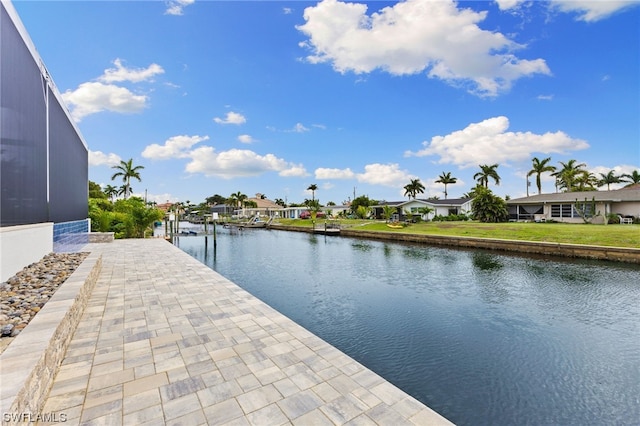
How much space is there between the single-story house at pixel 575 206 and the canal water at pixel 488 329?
15.2 meters

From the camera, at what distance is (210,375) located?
2988 mm

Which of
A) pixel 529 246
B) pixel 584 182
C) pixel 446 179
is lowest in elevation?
pixel 529 246

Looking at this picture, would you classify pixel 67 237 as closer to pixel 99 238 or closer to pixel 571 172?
pixel 99 238

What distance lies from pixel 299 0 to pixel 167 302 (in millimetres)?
15763

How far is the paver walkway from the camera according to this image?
238cm

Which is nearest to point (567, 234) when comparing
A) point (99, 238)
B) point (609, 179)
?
Answer: point (99, 238)

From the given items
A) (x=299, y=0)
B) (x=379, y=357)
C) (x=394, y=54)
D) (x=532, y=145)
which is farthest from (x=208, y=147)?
(x=532, y=145)

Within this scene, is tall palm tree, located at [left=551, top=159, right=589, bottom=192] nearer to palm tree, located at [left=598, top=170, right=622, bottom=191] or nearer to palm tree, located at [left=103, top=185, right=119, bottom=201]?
palm tree, located at [left=598, top=170, right=622, bottom=191]

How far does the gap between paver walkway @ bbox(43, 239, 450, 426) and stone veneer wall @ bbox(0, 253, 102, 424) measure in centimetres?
21

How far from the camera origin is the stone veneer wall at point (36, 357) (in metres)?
1.81

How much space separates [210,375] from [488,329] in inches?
240

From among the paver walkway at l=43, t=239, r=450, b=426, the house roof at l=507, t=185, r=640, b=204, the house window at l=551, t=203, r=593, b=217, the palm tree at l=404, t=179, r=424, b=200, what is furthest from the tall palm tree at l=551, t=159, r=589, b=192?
the paver walkway at l=43, t=239, r=450, b=426

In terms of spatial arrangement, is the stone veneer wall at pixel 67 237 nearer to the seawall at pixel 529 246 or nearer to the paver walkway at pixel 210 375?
the paver walkway at pixel 210 375

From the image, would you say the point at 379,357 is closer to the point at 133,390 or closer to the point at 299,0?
the point at 133,390
